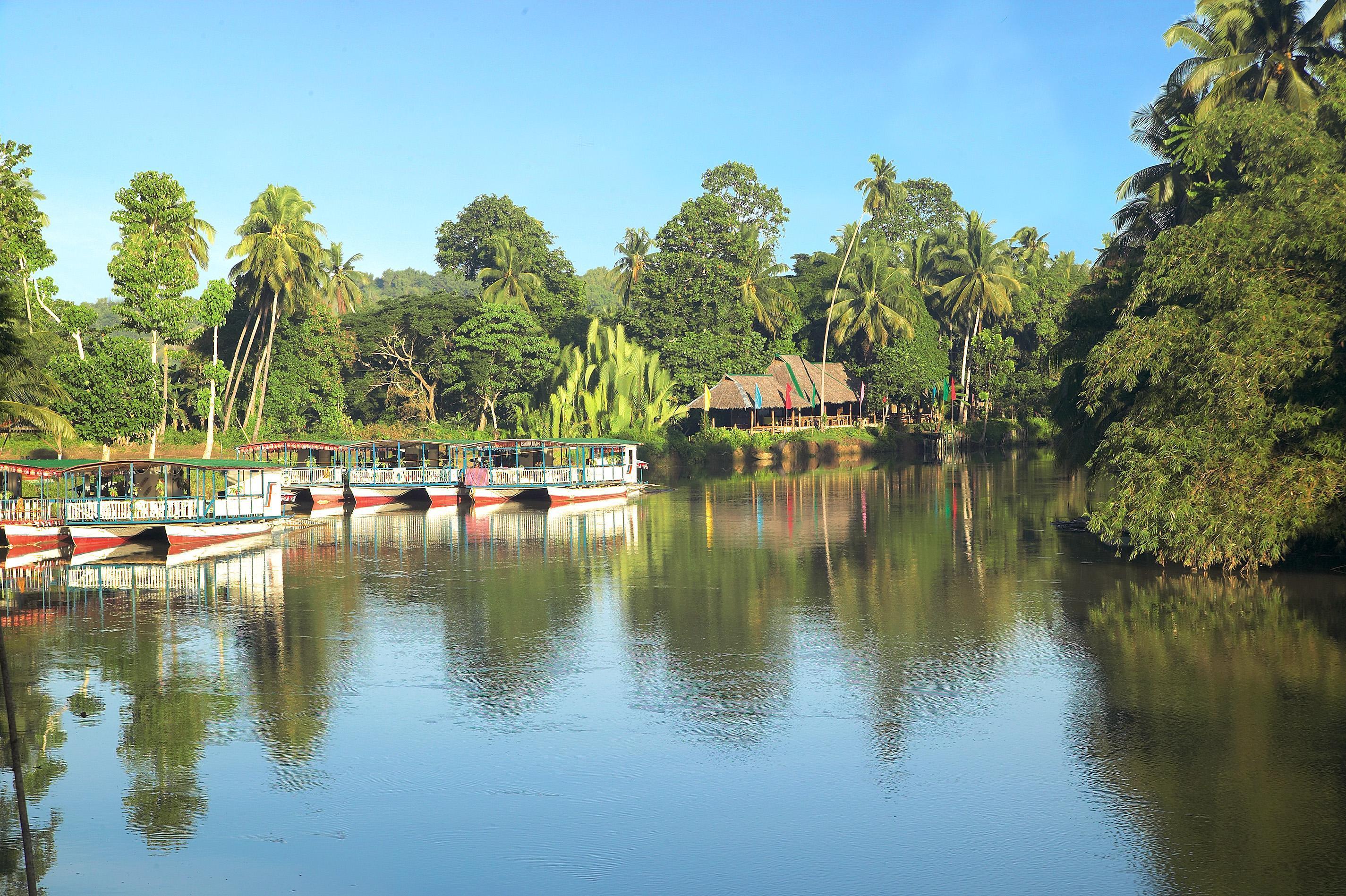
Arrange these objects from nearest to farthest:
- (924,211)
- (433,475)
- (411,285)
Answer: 1. (433,475)
2. (924,211)
3. (411,285)

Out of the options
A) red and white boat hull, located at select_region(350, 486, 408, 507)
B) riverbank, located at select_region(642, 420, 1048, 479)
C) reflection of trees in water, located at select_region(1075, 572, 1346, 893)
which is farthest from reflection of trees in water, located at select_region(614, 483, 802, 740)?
riverbank, located at select_region(642, 420, 1048, 479)

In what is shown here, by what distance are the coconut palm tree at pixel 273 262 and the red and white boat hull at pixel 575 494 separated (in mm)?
23851

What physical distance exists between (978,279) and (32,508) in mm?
65730

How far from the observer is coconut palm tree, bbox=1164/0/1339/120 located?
36.3m

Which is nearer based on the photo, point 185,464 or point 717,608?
point 717,608

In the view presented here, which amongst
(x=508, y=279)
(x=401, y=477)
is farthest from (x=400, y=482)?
(x=508, y=279)

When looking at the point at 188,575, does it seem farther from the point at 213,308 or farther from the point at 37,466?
the point at 213,308

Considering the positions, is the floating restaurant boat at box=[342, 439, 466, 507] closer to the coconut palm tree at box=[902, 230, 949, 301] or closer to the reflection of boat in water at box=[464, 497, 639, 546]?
the reflection of boat in water at box=[464, 497, 639, 546]

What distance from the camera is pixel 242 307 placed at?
2608 inches

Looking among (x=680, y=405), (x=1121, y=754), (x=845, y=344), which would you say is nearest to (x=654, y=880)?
(x=1121, y=754)

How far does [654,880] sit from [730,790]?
208cm

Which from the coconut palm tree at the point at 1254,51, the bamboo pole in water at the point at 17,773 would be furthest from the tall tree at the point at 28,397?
the coconut palm tree at the point at 1254,51

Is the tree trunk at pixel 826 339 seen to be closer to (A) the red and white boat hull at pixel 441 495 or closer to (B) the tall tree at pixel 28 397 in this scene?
(A) the red and white boat hull at pixel 441 495

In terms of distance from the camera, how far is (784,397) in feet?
255
